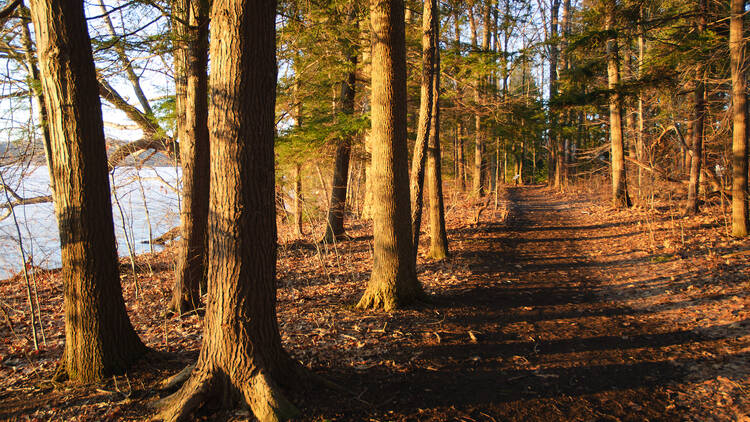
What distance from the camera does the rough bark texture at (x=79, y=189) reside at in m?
3.96

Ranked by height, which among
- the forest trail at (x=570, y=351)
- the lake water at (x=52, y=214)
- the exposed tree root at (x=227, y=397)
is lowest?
the forest trail at (x=570, y=351)

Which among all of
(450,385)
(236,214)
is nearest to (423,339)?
(450,385)

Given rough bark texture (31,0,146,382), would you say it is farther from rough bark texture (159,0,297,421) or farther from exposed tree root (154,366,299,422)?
rough bark texture (159,0,297,421)

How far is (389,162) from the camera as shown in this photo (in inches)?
245

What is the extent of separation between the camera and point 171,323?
21.2ft

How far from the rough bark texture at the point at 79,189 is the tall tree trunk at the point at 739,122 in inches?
464

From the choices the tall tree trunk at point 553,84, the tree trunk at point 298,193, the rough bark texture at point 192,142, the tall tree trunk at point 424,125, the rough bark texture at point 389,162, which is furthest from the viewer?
the tall tree trunk at point 553,84

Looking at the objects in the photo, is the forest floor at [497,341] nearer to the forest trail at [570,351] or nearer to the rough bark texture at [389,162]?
the forest trail at [570,351]

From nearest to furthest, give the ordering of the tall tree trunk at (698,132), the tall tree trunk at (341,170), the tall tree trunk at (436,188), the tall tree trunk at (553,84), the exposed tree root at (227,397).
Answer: the exposed tree root at (227,397), the tall tree trunk at (436,188), the tall tree trunk at (698,132), the tall tree trunk at (341,170), the tall tree trunk at (553,84)

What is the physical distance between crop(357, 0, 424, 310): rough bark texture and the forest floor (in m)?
0.51

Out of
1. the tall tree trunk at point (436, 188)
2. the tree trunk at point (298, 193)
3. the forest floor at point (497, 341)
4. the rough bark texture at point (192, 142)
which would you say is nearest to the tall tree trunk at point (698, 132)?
the forest floor at point (497, 341)

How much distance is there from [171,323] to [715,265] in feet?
30.8

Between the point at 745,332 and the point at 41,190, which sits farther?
the point at 41,190

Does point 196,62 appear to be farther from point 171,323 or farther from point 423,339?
point 423,339
